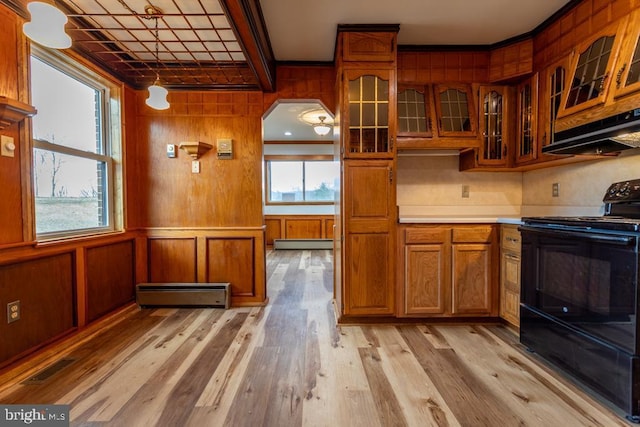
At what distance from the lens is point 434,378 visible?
189 centimetres

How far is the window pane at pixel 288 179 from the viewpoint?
24.4 ft

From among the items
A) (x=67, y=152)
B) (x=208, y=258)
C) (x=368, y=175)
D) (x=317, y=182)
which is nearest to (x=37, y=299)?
(x=67, y=152)

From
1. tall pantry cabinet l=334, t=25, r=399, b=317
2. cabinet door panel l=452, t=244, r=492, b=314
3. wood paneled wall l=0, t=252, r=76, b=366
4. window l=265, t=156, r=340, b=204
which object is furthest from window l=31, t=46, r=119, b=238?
window l=265, t=156, r=340, b=204

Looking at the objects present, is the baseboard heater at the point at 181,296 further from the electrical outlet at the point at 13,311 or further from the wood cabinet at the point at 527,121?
the wood cabinet at the point at 527,121

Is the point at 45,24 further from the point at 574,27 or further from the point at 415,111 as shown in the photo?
the point at 574,27

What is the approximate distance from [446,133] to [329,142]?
469cm

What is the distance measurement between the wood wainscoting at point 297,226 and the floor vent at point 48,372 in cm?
509

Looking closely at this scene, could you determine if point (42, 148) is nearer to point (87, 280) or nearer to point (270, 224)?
point (87, 280)

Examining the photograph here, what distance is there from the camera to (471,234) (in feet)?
8.72

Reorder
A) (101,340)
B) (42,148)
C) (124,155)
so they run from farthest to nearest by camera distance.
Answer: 1. (124,155)
2. (101,340)
3. (42,148)

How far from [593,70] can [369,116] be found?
1.54 m

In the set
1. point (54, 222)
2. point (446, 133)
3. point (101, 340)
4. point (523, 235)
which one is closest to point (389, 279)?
point (523, 235)

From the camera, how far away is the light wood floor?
156 centimetres

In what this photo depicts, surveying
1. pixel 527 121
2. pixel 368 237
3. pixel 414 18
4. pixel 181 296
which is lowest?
pixel 181 296
